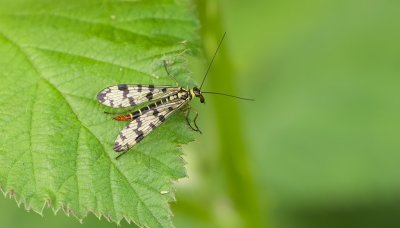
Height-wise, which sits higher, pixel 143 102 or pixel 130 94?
pixel 130 94

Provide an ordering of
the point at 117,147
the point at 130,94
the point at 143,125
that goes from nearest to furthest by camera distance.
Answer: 1. the point at 117,147
2. the point at 143,125
3. the point at 130,94

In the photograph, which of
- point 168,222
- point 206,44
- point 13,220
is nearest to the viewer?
point 168,222

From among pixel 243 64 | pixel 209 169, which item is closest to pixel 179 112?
pixel 209 169

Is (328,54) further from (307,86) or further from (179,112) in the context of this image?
(179,112)

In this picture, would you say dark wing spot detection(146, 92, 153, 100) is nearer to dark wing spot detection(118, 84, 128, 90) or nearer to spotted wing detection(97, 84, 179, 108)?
spotted wing detection(97, 84, 179, 108)

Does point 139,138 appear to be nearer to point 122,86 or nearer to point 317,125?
point 122,86

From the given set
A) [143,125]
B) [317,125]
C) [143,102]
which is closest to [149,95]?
[143,102]

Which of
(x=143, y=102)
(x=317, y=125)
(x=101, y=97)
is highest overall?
(x=101, y=97)
